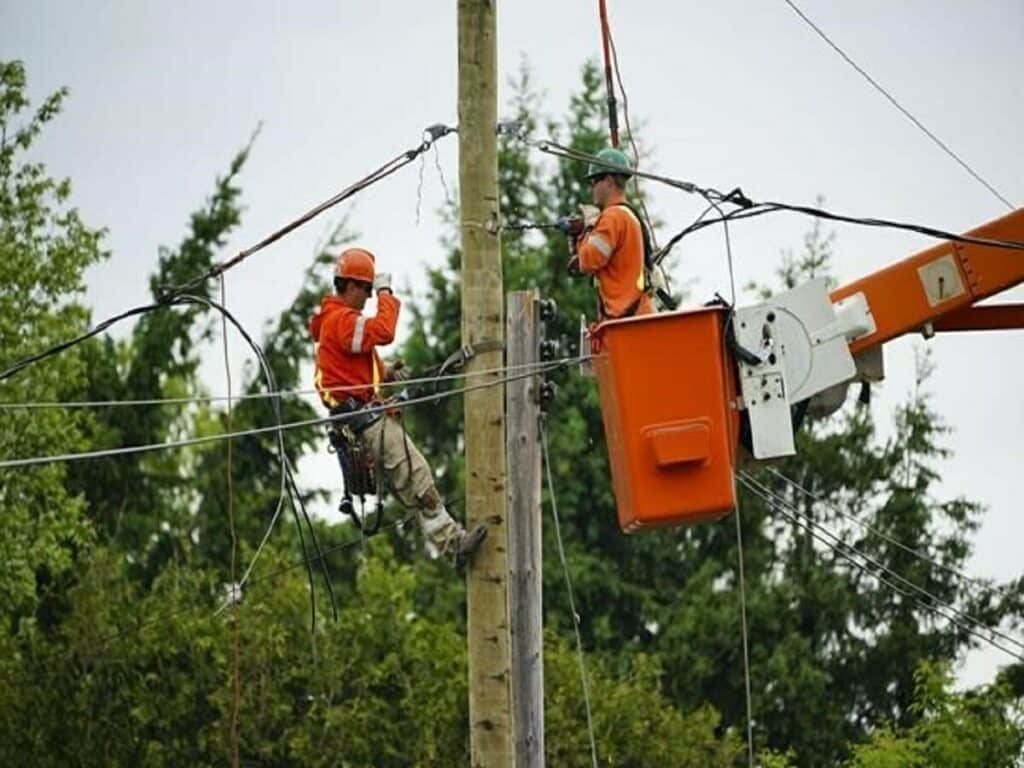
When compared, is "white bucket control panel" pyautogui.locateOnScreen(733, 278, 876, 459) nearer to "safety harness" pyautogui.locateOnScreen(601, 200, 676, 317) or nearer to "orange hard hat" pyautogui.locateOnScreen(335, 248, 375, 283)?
"safety harness" pyautogui.locateOnScreen(601, 200, 676, 317)

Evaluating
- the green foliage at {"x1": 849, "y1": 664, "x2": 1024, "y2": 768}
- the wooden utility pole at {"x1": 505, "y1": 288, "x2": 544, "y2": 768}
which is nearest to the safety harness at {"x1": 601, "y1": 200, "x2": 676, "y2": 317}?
the wooden utility pole at {"x1": 505, "y1": 288, "x2": 544, "y2": 768}

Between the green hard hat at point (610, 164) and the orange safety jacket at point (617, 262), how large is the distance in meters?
0.32

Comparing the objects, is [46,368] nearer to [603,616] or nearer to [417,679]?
[417,679]

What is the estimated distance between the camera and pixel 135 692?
3294 centimetres

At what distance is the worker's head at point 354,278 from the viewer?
15.8 meters

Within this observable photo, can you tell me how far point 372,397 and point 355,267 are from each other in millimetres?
674

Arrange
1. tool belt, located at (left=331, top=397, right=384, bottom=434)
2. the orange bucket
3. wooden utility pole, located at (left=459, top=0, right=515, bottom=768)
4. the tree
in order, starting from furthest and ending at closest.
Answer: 1. the tree
2. tool belt, located at (left=331, top=397, right=384, bottom=434)
3. wooden utility pole, located at (left=459, top=0, right=515, bottom=768)
4. the orange bucket

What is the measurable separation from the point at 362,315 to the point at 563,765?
17228 millimetres

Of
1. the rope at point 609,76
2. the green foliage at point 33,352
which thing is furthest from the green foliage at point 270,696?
the rope at point 609,76

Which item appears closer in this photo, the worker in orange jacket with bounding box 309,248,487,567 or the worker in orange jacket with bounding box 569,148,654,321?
the worker in orange jacket with bounding box 569,148,654,321

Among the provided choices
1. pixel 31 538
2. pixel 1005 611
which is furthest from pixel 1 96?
pixel 1005 611

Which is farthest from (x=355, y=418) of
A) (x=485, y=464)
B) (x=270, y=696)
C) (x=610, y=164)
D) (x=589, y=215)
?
(x=270, y=696)

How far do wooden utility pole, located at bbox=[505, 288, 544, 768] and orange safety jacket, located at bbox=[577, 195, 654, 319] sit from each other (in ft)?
2.01

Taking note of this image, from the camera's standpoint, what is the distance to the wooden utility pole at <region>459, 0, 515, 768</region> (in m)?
15.4
